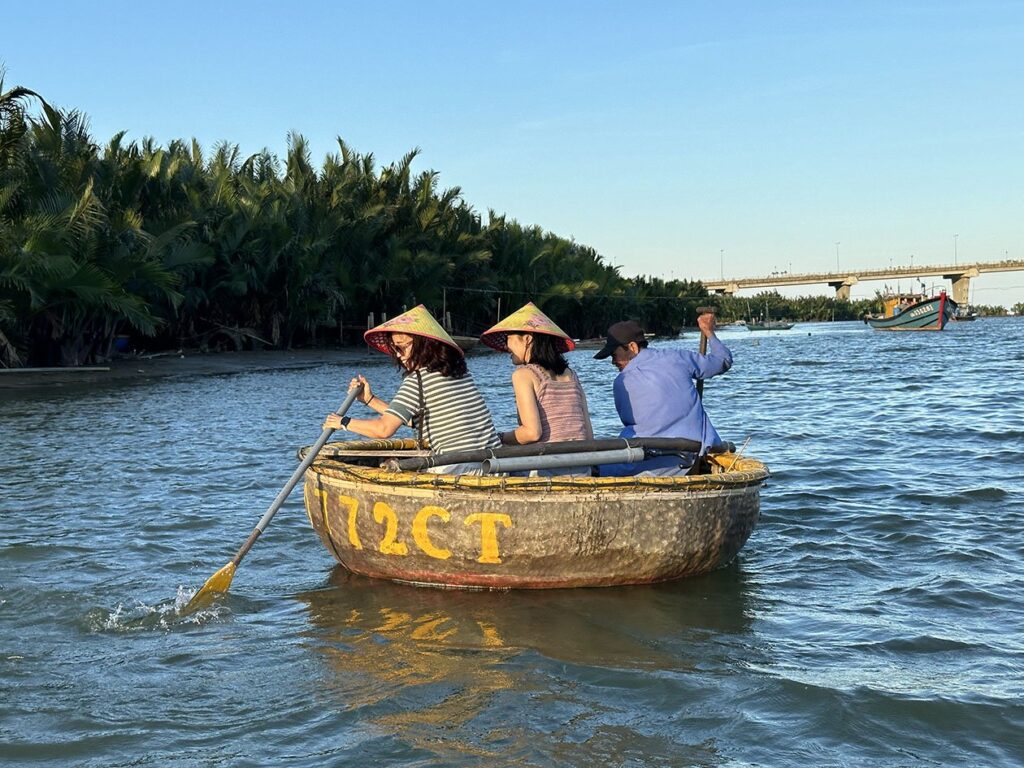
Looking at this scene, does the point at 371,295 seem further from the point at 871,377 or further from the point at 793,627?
the point at 793,627

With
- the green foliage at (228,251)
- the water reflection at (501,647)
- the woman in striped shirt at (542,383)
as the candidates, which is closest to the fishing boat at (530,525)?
the water reflection at (501,647)

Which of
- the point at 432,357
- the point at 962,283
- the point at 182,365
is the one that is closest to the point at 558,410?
the point at 432,357

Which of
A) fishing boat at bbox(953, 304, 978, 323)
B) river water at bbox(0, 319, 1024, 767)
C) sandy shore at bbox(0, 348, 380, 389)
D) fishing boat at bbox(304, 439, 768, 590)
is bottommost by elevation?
river water at bbox(0, 319, 1024, 767)

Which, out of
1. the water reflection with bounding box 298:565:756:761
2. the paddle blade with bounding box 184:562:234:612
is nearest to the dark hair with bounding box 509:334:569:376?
the water reflection with bounding box 298:565:756:761

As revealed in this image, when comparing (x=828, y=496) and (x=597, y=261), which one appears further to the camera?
(x=597, y=261)

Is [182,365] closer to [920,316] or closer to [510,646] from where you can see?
[510,646]

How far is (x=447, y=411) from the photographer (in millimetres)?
6031

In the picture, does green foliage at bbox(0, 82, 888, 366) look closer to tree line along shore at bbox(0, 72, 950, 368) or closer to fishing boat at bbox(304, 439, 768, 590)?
tree line along shore at bbox(0, 72, 950, 368)

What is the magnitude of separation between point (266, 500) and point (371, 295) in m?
33.4

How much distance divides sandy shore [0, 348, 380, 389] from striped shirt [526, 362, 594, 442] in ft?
57.6

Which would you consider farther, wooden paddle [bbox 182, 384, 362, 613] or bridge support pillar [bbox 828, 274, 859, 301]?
bridge support pillar [bbox 828, 274, 859, 301]

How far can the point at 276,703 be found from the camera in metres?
4.25

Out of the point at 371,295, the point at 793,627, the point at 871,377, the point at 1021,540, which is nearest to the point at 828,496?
the point at 1021,540

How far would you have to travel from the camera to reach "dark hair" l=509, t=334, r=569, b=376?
6098 millimetres
